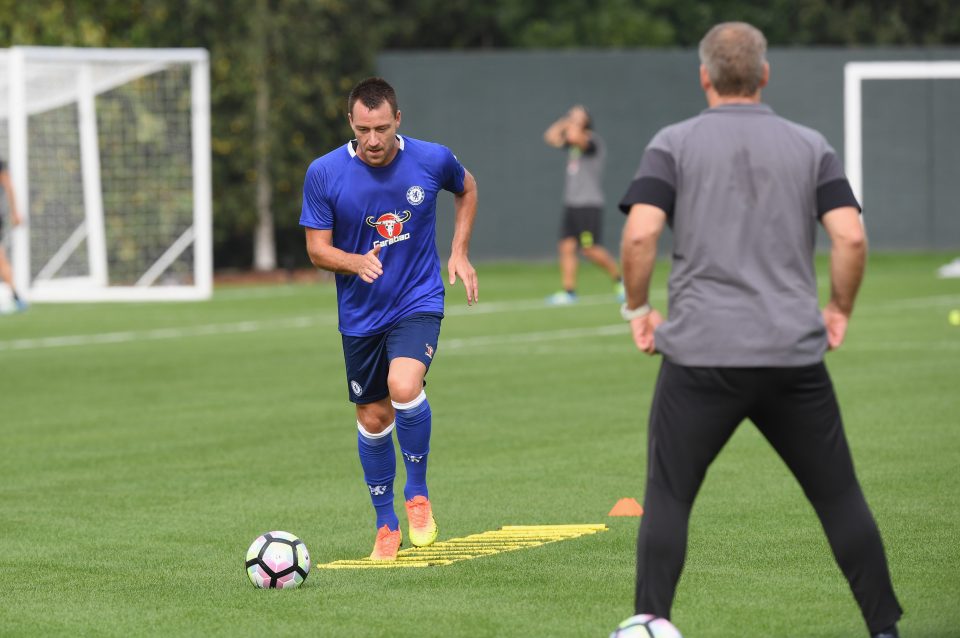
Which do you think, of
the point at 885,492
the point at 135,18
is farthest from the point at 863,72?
the point at 885,492

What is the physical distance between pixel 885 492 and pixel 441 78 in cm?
2325

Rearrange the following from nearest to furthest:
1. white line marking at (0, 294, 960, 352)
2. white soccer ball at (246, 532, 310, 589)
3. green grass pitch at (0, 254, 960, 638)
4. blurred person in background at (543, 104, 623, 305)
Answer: green grass pitch at (0, 254, 960, 638), white soccer ball at (246, 532, 310, 589), white line marking at (0, 294, 960, 352), blurred person in background at (543, 104, 623, 305)

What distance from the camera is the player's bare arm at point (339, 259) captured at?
7.73 metres

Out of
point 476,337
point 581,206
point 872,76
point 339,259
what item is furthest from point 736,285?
point 872,76

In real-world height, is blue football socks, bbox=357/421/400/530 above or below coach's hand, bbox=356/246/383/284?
below

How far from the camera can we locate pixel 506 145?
1260 inches

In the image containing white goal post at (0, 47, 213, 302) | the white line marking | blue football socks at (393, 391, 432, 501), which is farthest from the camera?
white goal post at (0, 47, 213, 302)

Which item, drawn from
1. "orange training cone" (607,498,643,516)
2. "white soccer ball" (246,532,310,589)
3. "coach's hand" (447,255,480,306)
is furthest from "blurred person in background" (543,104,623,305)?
"white soccer ball" (246,532,310,589)

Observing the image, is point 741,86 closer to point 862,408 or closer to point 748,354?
point 748,354

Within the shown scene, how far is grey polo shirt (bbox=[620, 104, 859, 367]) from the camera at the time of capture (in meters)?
5.52

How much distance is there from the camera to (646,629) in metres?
5.54

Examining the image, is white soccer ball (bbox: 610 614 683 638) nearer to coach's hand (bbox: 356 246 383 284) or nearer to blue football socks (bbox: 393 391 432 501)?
coach's hand (bbox: 356 246 383 284)

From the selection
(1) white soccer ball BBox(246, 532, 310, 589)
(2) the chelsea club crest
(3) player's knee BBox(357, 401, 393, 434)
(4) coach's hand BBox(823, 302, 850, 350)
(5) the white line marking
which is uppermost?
(2) the chelsea club crest

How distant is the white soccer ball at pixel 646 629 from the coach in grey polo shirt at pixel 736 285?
11 cm
